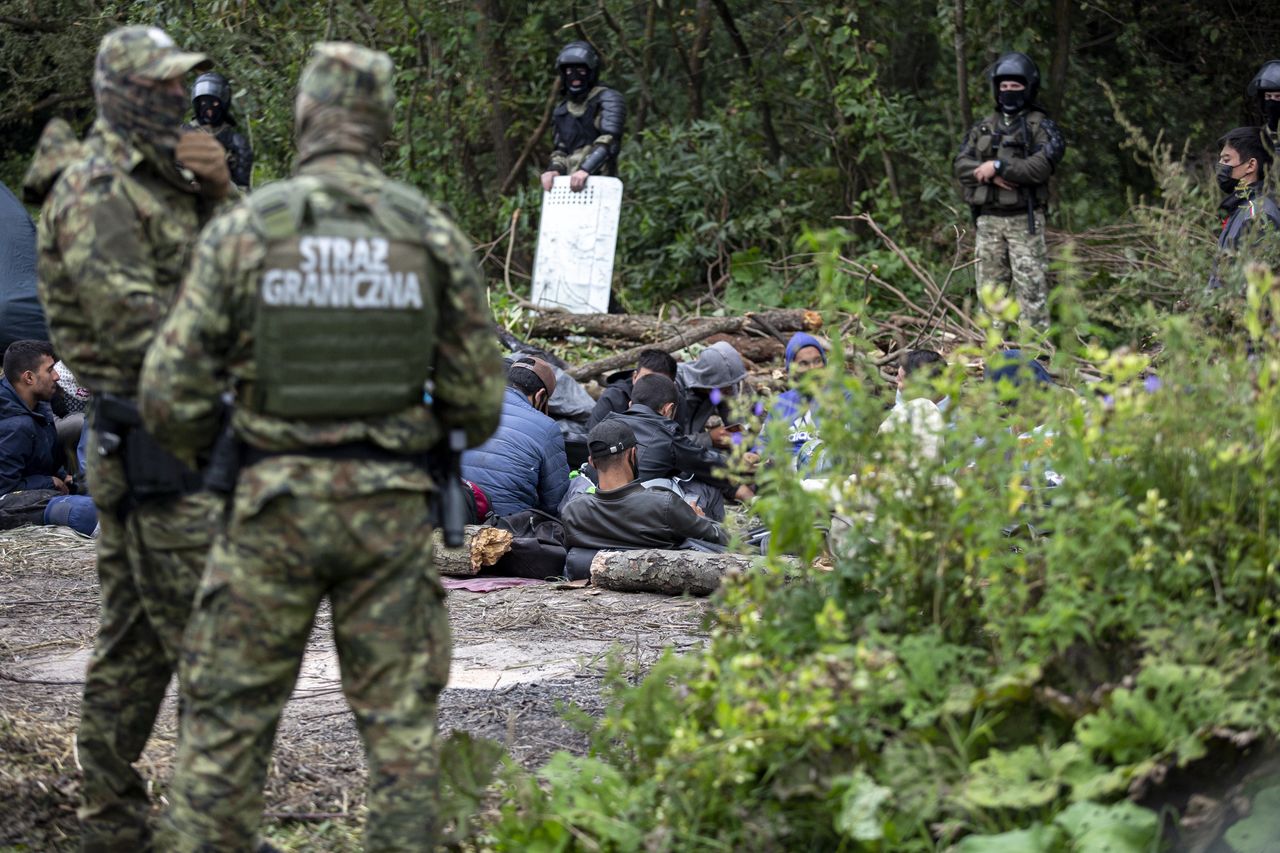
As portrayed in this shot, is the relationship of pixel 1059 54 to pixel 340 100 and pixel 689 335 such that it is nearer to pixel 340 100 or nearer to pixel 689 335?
pixel 689 335

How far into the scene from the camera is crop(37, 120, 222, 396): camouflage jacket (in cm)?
342

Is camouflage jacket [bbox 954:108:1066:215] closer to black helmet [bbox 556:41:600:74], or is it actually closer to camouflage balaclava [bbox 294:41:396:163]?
black helmet [bbox 556:41:600:74]

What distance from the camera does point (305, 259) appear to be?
3.06 meters

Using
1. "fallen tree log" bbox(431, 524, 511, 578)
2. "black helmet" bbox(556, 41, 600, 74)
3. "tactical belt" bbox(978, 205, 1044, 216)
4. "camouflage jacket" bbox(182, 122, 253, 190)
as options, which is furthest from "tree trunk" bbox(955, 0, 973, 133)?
"fallen tree log" bbox(431, 524, 511, 578)

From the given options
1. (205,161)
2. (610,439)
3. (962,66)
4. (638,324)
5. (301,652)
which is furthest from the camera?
(962,66)

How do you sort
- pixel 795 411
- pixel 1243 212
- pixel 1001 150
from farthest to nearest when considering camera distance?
pixel 1001 150, pixel 1243 212, pixel 795 411

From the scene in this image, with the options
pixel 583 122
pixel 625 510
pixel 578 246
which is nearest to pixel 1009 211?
pixel 578 246

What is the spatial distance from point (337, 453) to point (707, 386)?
5721 millimetres

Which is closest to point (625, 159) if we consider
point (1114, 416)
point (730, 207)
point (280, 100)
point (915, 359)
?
point (730, 207)

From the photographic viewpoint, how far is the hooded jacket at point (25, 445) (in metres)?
8.46

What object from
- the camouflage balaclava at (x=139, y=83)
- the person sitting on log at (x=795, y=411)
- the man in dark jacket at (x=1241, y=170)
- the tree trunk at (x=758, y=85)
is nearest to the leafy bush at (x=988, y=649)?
the person sitting on log at (x=795, y=411)

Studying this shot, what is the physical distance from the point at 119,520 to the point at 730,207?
1050 centimetres

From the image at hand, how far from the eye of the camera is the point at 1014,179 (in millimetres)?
9953

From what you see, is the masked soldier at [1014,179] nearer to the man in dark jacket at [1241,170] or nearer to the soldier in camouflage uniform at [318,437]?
the man in dark jacket at [1241,170]
